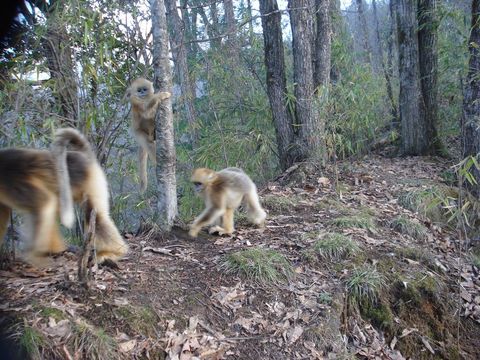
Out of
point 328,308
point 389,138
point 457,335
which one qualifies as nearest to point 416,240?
point 457,335

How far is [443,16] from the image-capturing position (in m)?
8.98

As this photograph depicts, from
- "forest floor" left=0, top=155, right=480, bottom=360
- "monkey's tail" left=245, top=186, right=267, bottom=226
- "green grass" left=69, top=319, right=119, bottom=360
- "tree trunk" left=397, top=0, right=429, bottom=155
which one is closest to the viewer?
"green grass" left=69, top=319, right=119, bottom=360

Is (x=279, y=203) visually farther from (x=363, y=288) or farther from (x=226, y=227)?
(x=363, y=288)

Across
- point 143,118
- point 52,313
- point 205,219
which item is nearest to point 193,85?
point 143,118

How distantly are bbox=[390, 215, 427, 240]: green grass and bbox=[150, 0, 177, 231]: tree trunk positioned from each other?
2.85 meters

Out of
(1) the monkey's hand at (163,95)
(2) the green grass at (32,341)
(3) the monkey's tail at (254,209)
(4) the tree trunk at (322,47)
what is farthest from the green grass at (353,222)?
(2) the green grass at (32,341)

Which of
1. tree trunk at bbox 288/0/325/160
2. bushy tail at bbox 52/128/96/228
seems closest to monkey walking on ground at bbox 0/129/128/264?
bushy tail at bbox 52/128/96/228

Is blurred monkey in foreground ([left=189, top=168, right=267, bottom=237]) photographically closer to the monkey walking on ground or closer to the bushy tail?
the monkey walking on ground

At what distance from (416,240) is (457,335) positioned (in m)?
1.50

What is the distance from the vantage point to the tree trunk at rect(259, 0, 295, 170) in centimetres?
813

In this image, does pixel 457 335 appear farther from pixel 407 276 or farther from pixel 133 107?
pixel 133 107

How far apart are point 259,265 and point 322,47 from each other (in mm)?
5420

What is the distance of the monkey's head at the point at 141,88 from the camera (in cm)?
561

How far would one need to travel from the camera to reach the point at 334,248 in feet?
16.0
